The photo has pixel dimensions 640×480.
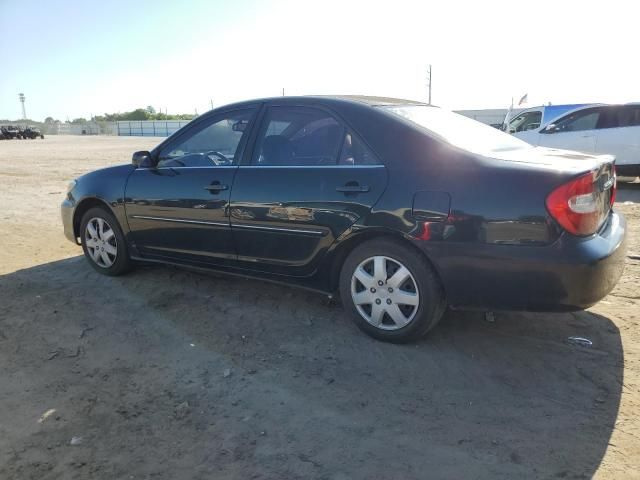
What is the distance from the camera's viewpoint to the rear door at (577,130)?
10805 millimetres

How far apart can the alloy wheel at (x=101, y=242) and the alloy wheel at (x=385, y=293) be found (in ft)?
8.55

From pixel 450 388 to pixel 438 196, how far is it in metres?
1.13

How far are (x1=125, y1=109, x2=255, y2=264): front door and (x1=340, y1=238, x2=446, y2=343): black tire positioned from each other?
1063 mm

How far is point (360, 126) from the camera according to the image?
3586 millimetres

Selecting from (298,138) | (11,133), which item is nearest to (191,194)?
(298,138)

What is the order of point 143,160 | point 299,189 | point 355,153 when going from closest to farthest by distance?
point 355,153
point 299,189
point 143,160

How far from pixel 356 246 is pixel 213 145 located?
63.7 inches

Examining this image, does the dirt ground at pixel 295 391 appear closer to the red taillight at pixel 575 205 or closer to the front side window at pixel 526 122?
the red taillight at pixel 575 205

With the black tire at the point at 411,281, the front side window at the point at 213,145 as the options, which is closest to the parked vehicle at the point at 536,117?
the front side window at the point at 213,145

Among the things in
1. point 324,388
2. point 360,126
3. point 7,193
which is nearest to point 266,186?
point 360,126

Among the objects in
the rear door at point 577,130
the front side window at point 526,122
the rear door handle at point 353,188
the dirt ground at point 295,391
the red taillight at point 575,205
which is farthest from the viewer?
the front side window at point 526,122

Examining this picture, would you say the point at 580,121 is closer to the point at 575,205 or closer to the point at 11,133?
the point at 575,205

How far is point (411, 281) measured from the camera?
133 inches

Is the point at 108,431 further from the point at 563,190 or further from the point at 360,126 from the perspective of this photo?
the point at 563,190
